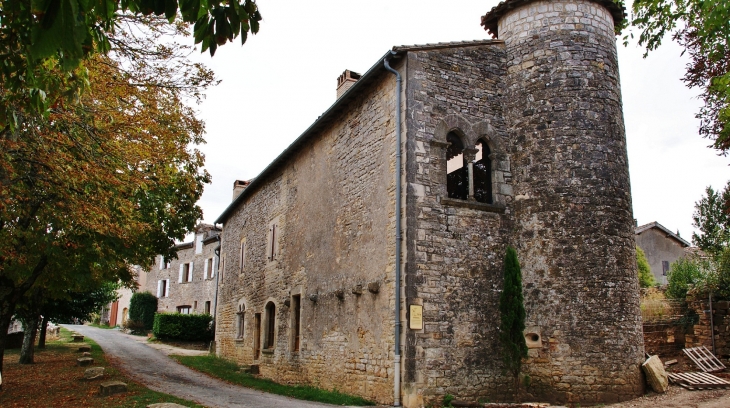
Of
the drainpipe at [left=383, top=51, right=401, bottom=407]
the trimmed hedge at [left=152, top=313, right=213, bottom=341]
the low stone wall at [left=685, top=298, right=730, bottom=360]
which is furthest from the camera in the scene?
the trimmed hedge at [left=152, top=313, right=213, bottom=341]

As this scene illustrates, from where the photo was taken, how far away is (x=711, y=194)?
27.3 m

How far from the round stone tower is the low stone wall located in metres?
3.64

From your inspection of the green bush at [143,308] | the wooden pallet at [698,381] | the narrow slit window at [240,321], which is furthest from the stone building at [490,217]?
the green bush at [143,308]

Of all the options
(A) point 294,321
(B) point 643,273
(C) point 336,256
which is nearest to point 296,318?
(A) point 294,321

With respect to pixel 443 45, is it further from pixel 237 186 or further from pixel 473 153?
pixel 237 186

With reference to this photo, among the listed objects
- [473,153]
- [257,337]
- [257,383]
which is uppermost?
[473,153]

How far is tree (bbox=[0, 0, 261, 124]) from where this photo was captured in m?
2.31

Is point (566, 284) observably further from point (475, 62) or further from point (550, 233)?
point (475, 62)

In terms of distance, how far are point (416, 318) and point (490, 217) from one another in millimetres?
2507

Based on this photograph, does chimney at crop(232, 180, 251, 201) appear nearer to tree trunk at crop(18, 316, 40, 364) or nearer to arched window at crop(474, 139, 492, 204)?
tree trunk at crop(18, 316, 40, 364)

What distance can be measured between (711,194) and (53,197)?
28.4m

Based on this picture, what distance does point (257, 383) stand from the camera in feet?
47.7

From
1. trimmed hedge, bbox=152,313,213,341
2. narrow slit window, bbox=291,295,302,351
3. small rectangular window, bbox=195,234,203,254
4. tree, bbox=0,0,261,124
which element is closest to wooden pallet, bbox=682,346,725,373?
narrow slit window, bbox=291,295,302,351

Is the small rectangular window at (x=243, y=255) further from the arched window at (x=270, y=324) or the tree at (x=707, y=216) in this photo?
the tree at (x=707, y=216)
